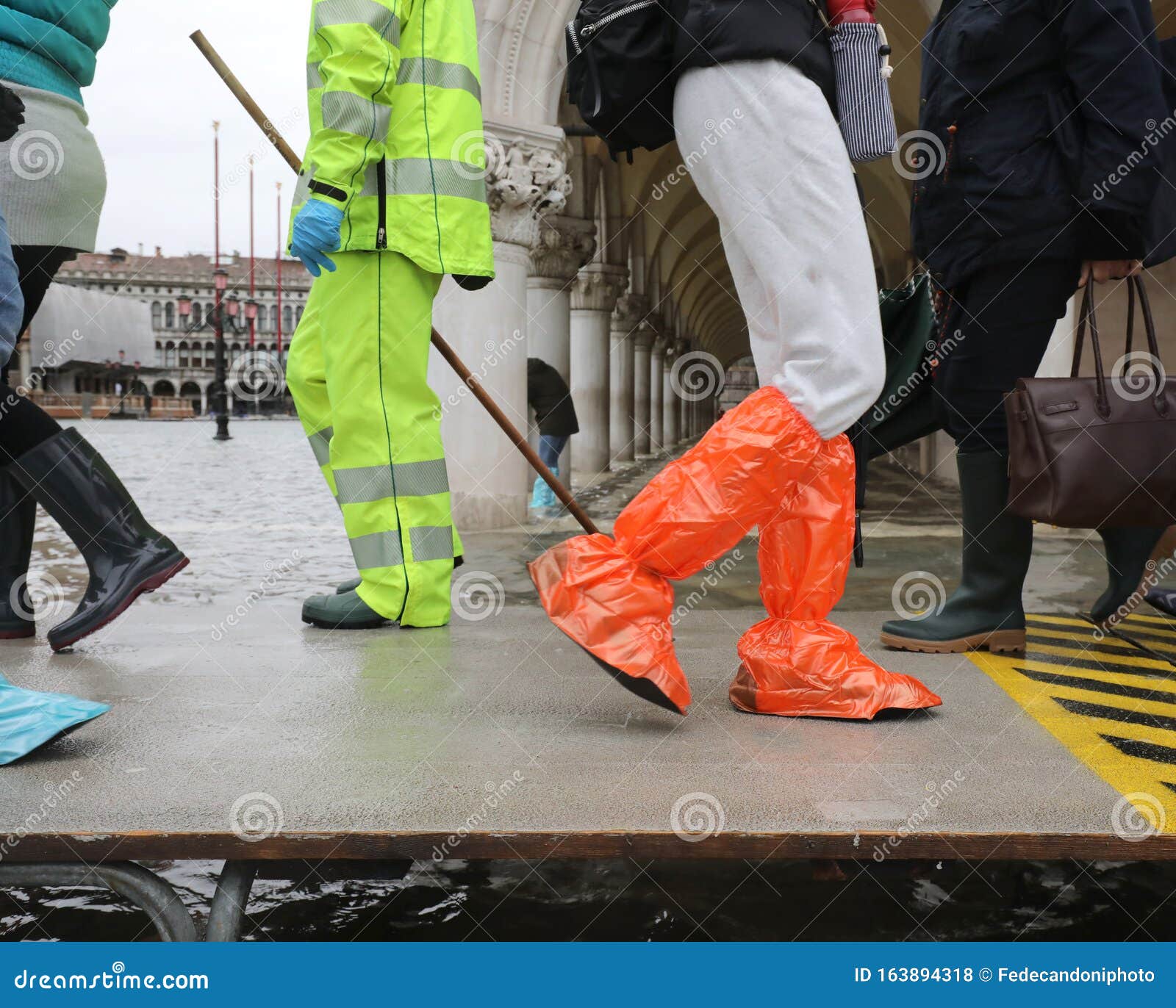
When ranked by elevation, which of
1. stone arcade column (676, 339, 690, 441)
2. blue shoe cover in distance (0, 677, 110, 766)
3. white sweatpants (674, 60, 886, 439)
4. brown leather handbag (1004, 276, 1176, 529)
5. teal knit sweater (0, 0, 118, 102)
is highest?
teal knit sweater (0, 0, 118, 102)

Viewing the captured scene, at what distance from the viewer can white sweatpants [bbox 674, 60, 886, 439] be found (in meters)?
2.53

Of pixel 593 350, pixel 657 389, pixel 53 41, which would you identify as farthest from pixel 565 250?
pixel 657 389

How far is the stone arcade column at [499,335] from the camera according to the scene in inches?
310

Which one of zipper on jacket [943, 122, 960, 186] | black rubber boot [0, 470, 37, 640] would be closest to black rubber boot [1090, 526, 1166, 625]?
zipper on jacket [943, 122, 960, 186]

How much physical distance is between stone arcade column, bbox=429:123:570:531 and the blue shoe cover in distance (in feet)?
17.7

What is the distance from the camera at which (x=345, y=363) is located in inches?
147

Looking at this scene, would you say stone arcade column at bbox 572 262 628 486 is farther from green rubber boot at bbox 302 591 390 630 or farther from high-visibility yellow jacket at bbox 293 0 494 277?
high-visibility yellow jacket at bbox 293 0 494 277

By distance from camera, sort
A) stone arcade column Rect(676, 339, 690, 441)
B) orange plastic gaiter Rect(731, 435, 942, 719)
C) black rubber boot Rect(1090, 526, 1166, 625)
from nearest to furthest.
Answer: orange plastic gaiter Rect(731, 435, 942, 719), black rubber boot Rect(1090, 526, 1166, 625), stone arcade column Rect(676, 339, 690, 441)

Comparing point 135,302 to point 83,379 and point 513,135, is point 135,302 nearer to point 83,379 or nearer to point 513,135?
point 83,379

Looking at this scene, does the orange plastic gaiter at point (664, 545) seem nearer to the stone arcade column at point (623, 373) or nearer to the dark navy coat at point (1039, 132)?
the dark navy coat at point (1039, 132)

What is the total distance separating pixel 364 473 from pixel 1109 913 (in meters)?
2.36

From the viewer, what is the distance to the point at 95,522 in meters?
3.41

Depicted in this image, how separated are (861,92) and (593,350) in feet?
48.4

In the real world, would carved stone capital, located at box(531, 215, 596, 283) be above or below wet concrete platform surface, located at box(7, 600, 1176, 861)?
above
